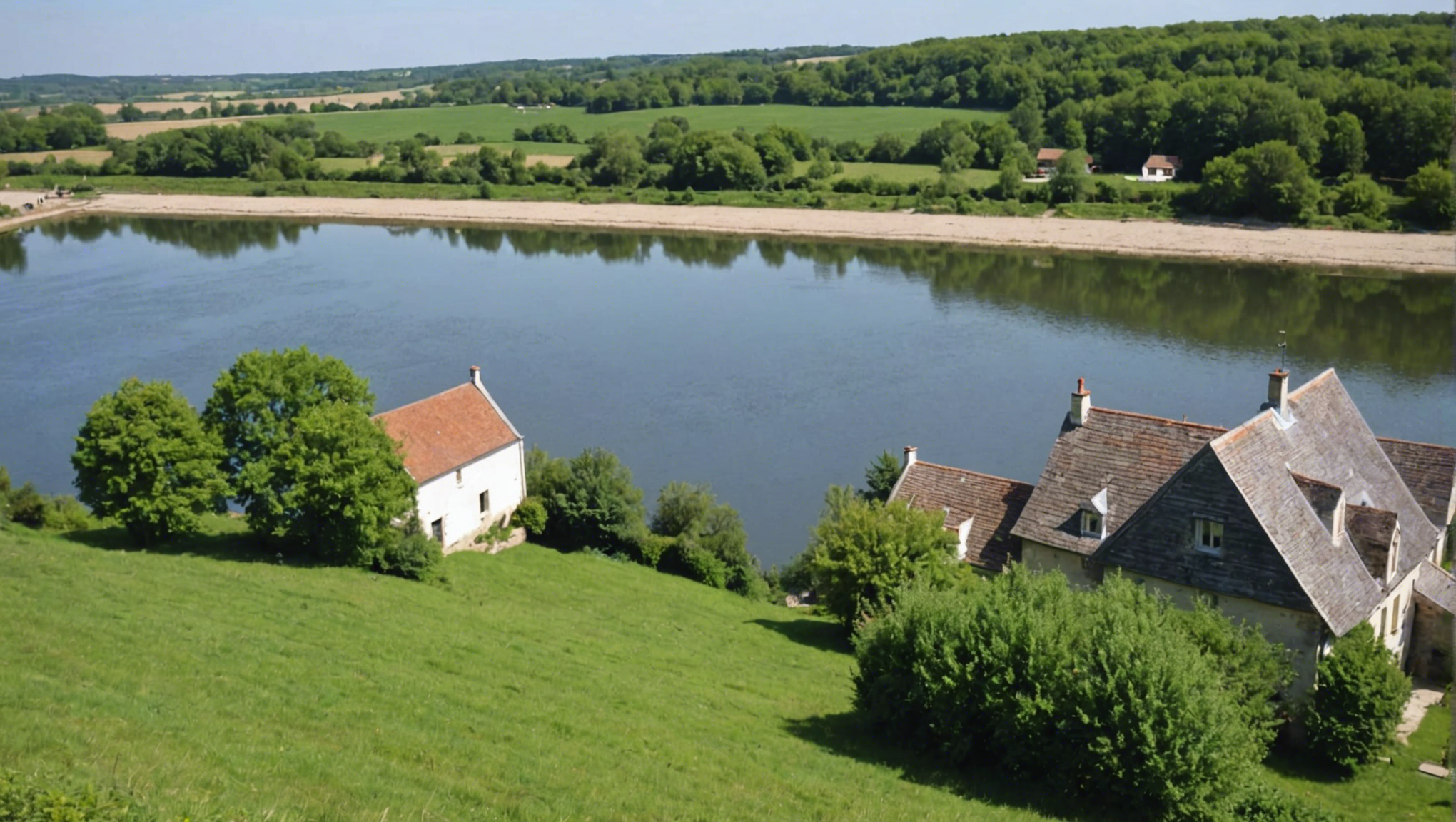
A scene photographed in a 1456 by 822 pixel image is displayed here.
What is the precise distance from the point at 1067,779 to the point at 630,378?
135 feet

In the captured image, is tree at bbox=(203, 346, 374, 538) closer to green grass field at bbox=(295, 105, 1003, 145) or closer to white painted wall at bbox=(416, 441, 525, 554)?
white painted wall at bbox=(416, 441, 525, 554)

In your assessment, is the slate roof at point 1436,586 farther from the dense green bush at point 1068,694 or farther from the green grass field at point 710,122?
the green grass field at point 710,122

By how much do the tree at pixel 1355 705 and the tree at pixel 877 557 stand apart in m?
7.26

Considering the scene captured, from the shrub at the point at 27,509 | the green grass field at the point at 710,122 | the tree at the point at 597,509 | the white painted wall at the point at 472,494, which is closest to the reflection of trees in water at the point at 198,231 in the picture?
the green grass field at the point at 710,122

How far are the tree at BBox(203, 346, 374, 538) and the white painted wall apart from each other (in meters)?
3.11

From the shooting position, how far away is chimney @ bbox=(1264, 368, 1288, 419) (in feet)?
82.8

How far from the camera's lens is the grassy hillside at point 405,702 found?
46.6ft

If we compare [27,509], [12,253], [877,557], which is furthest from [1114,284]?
[12,253]

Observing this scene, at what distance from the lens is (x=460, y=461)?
32656mm

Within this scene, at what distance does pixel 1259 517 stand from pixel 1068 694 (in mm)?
8264

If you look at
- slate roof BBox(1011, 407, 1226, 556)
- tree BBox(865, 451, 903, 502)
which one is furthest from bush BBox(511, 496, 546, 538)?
slate roof BBox(1011, 407, 1226, 556)

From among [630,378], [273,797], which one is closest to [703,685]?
[273,797]

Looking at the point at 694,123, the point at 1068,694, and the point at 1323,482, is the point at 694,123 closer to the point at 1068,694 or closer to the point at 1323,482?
the point at 1323,482

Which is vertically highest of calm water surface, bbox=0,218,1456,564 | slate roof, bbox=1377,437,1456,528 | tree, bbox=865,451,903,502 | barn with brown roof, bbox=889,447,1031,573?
slate roof, bbox=1377,437,1456,528
